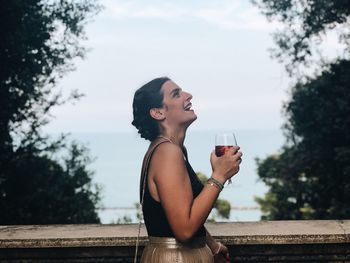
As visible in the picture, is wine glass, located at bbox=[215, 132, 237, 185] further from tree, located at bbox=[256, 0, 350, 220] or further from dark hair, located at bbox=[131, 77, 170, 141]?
tree, located at bbox=[256, 0, 350, 220]

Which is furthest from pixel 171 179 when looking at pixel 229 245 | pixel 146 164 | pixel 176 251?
pixel 229 245

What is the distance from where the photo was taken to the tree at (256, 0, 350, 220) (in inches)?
665

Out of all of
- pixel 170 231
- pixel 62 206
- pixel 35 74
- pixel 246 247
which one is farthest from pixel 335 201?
pixel 170 231

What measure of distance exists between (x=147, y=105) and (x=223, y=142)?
0.50 metres

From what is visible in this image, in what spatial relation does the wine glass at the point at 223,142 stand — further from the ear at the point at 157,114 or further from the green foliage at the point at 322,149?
the green foliage at the point at 322,149

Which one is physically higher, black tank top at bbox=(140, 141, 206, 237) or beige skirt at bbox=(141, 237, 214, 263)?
black tank top at bbox=(140, 141, 206, 237)

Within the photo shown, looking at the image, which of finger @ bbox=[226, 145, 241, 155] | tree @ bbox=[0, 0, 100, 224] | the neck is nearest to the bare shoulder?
the neck

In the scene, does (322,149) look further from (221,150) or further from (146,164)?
(146,164)

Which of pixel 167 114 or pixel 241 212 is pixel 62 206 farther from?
pixel 241 212

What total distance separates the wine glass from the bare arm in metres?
0.26

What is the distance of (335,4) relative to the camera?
16359mm

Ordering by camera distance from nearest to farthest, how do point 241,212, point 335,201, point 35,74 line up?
point 35,74
point 335,201
point 241,212

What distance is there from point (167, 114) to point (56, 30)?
46.7 feet

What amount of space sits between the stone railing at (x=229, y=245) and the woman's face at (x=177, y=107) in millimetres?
1270
